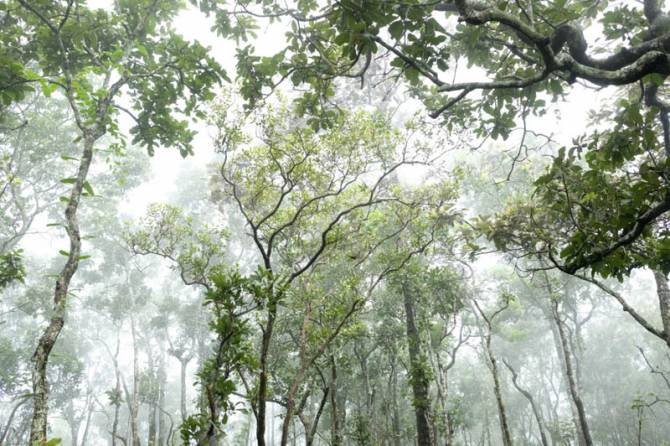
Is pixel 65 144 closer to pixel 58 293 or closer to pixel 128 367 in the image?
pixel 58 293

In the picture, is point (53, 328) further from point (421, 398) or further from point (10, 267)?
point (421, 398)

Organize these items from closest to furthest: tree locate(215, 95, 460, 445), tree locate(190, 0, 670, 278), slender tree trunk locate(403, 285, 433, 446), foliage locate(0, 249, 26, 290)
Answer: tree locate(190, 0, 670, 278), foliage locate(0, 249, 26, 290), tree locate(215, 95, 460, 445), slender tree trunk locate(403, 285, 433, 446)

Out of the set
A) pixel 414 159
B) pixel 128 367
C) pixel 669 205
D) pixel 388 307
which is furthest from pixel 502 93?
pixel 128 367

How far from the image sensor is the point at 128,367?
144 ft

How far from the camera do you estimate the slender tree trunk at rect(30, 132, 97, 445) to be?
Answer: 124 inches

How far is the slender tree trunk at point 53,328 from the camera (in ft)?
10.4

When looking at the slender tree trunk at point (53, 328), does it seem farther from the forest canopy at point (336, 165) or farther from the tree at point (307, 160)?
the tree at point (307, 160)

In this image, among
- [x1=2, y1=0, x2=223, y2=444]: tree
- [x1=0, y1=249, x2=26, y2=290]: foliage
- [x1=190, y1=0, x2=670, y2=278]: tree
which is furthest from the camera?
[x1=0, y1=249, x2=26, y2=290]: foliage

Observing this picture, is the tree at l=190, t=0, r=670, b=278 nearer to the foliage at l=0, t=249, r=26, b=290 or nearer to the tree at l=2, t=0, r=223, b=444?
the tree at l=2, t=0, r=223, b=444

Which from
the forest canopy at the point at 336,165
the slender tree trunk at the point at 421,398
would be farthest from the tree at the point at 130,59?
the slender tree trunk at the point at 421,398

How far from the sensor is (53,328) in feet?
11.5

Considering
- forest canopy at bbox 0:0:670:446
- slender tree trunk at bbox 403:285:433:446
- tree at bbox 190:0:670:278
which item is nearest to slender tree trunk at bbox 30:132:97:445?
forest canopy at bbox 0:0:670:446

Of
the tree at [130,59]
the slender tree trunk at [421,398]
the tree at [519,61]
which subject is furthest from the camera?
the slender tree trunk at [421,398]

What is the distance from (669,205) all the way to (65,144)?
19.5 meters
